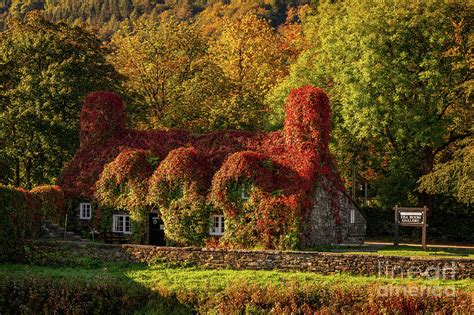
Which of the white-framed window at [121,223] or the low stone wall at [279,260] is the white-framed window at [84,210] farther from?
the low stone wall at [279,260]

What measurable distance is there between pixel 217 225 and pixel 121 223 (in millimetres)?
5905

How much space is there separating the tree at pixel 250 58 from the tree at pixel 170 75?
219 cm

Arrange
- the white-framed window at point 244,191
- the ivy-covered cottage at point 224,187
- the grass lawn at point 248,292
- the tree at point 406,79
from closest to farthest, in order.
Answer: the grass lawn at point 248,292 < the ivy-covered cottage at point 224,187 < the white-framed window at point 244,191 < the tree at point 406,79

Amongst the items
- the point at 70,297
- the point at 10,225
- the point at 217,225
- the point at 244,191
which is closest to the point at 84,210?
the point at 10,225

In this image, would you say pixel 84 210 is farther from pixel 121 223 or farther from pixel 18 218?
pixel 18 218

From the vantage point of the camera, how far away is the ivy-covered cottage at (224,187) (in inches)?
1310

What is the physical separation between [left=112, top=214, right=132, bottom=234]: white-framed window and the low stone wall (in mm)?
5349

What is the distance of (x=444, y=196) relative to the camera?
46.9 meters

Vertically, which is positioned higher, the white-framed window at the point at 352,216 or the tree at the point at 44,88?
the tree at the point at 44,88

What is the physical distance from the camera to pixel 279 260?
29.2 metres

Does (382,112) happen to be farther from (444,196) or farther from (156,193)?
(156,193)

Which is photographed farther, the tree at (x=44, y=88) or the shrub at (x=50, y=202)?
the tree at (x=44, y=88)

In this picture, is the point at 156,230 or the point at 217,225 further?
the point at 156,230

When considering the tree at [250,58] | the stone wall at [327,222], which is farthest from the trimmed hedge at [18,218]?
the tree at [250,58]
